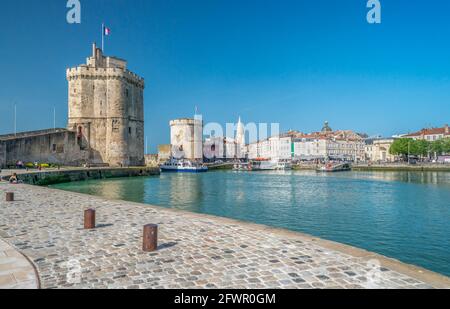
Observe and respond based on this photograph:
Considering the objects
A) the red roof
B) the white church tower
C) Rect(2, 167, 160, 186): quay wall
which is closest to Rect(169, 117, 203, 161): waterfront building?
Rect(2, 167, 160, 186): quay wall

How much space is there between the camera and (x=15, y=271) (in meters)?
5.09

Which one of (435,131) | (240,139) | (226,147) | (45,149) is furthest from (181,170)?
(435,131)

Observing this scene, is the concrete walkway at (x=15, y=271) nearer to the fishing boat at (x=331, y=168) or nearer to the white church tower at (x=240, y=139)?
the fishing boat at (x=331, y=168)

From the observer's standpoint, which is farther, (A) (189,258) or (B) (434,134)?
(B) (434,134)

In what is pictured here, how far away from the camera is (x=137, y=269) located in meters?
5.23

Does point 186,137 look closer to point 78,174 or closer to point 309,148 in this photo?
point 78,174

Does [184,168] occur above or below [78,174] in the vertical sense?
below

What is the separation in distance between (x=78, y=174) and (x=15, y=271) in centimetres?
3427

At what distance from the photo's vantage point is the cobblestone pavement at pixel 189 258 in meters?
4.66

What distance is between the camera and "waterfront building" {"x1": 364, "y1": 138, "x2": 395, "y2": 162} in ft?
347

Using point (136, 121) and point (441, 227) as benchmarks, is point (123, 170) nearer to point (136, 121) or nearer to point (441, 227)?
point (136, 121)

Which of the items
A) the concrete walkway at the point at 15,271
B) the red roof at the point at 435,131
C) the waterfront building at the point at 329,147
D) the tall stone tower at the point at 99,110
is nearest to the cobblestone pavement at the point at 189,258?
the concrete walkway at the point at 15,271

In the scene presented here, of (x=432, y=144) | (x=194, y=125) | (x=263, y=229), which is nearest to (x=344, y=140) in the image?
(x=432, y=144)

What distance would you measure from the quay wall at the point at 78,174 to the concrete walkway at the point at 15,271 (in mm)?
21614
